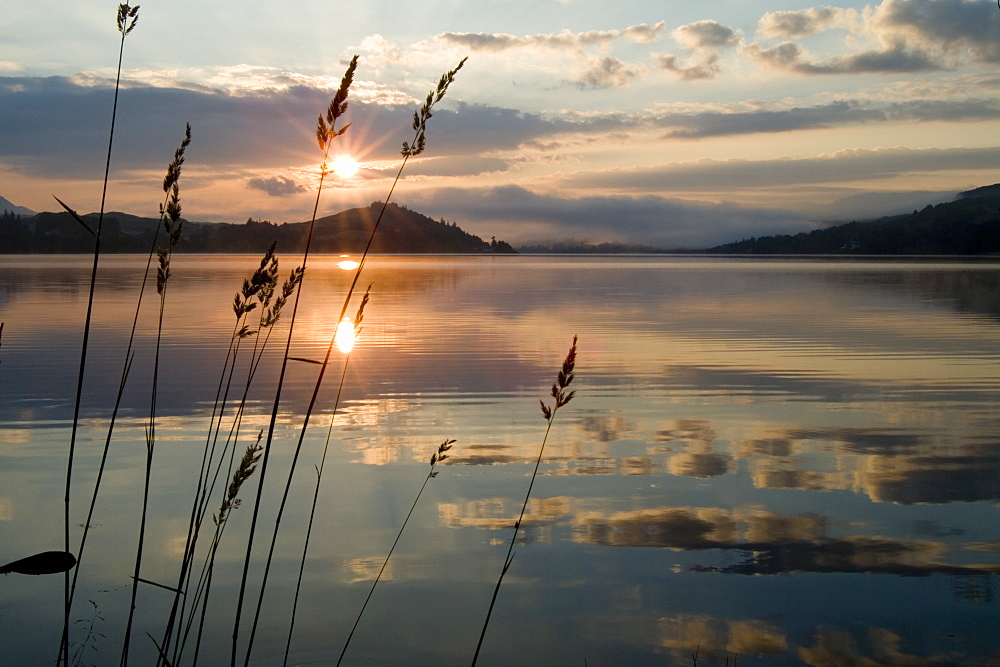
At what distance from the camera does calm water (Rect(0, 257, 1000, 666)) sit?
Answer: 14.5ft

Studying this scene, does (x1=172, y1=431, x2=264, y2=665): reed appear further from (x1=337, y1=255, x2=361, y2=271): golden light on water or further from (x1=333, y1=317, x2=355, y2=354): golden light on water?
(x1=337, y1=255, x2=361, y2=271): golden light on water

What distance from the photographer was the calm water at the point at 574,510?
4.41 meters

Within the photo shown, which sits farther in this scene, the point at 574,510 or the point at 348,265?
the point at 348,265

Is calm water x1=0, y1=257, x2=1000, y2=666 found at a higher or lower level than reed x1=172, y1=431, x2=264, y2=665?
lower

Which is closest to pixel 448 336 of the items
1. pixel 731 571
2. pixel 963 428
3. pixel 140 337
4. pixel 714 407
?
pixel 140 337

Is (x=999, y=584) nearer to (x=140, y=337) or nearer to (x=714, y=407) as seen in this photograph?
(x=714, y=407)

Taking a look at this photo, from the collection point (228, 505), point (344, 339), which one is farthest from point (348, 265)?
point (228, 505)

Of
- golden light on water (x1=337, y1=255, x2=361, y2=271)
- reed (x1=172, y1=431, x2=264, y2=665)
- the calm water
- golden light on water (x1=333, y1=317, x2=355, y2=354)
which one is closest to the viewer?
reed (x1=172, y1=431, x2=264, y2=665)

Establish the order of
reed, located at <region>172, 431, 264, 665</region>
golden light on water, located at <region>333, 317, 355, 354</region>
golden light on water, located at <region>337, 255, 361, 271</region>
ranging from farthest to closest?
golden light on water, located at <region>337, 255, 361, 271</region>, golden light on water, located at <region>333, 317, 355, 354</region>, reed, located at <region>172, 431, 264, 665</region>

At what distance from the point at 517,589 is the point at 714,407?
5891 millimetres

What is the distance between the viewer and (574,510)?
638 cm

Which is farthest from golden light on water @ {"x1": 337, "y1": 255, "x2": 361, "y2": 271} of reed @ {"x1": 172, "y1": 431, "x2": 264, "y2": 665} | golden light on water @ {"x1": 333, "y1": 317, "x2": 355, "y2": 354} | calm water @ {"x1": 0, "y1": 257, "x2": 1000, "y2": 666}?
reed @ {"x1": 172, "y1": 431, "x2": 264, "y2": 665}

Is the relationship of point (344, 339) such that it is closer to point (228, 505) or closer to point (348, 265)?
point (228, 505)

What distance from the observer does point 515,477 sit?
717 centimetres
